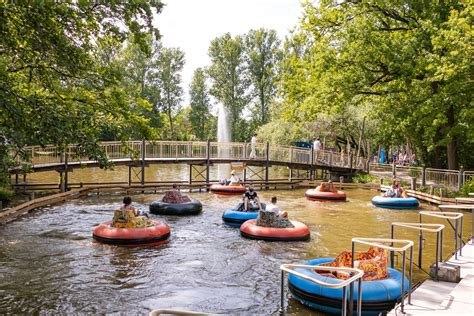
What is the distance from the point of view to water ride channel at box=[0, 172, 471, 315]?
948cm

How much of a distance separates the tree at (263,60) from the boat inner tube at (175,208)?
42.1 meters

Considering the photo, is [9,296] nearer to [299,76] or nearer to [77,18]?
[77,18]

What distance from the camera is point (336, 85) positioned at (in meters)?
27.4

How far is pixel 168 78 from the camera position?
65.6 m

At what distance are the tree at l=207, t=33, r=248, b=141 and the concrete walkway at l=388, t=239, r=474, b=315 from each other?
5401 cm

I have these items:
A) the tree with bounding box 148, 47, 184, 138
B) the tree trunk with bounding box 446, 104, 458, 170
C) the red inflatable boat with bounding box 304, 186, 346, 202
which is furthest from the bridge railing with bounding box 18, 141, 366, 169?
the tree with bounding box 148, 47, 184, 138

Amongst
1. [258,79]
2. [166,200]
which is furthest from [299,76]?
[258,79]

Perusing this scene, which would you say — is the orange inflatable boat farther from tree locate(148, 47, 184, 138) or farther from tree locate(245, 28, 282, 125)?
tree locate(148, 47, 184, 138)

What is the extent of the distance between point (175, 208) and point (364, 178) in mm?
18610

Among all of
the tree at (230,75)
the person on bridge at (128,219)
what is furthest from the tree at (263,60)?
the person on bridge at (128,219)

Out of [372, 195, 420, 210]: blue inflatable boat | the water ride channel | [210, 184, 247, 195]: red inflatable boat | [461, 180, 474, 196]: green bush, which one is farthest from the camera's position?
[210, 184, 247, 195]: red inflatable boat

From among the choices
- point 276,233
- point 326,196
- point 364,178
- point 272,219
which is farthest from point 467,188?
point 276,233

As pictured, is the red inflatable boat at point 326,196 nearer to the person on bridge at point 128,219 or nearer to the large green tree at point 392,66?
the large green tree at point 392,66

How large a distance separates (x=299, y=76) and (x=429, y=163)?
11869 millimetres
